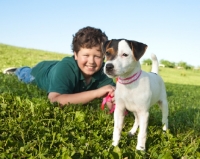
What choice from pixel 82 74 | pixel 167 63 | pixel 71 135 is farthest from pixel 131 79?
pixel 167 63

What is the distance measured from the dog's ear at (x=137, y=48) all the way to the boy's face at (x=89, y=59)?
1.81 metres

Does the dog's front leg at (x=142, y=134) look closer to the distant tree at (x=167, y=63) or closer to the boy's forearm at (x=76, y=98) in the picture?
the boy's forearm at (x=76, y=98)

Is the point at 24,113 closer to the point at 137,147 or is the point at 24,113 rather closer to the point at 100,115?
the point at 100,115

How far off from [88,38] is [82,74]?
745mm

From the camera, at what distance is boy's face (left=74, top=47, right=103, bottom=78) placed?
16.5 feet

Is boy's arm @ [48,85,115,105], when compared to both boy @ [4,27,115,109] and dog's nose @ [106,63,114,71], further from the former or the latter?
dog's nose @ [106,63,114,71]

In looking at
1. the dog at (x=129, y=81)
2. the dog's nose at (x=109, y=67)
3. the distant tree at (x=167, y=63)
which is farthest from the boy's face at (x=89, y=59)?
the distant tree at (x=167, y=63)

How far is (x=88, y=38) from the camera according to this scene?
5.15m

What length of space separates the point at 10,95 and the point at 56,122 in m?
1.22

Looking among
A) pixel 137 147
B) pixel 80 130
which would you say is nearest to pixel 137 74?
pixel 137 147

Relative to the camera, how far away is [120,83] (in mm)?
3406

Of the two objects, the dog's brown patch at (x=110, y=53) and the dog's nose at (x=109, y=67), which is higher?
the dog's brown patch at (x=110, y=53)

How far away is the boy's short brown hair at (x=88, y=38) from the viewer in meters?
5.08

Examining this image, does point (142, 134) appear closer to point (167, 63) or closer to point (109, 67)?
point (109, 67)
